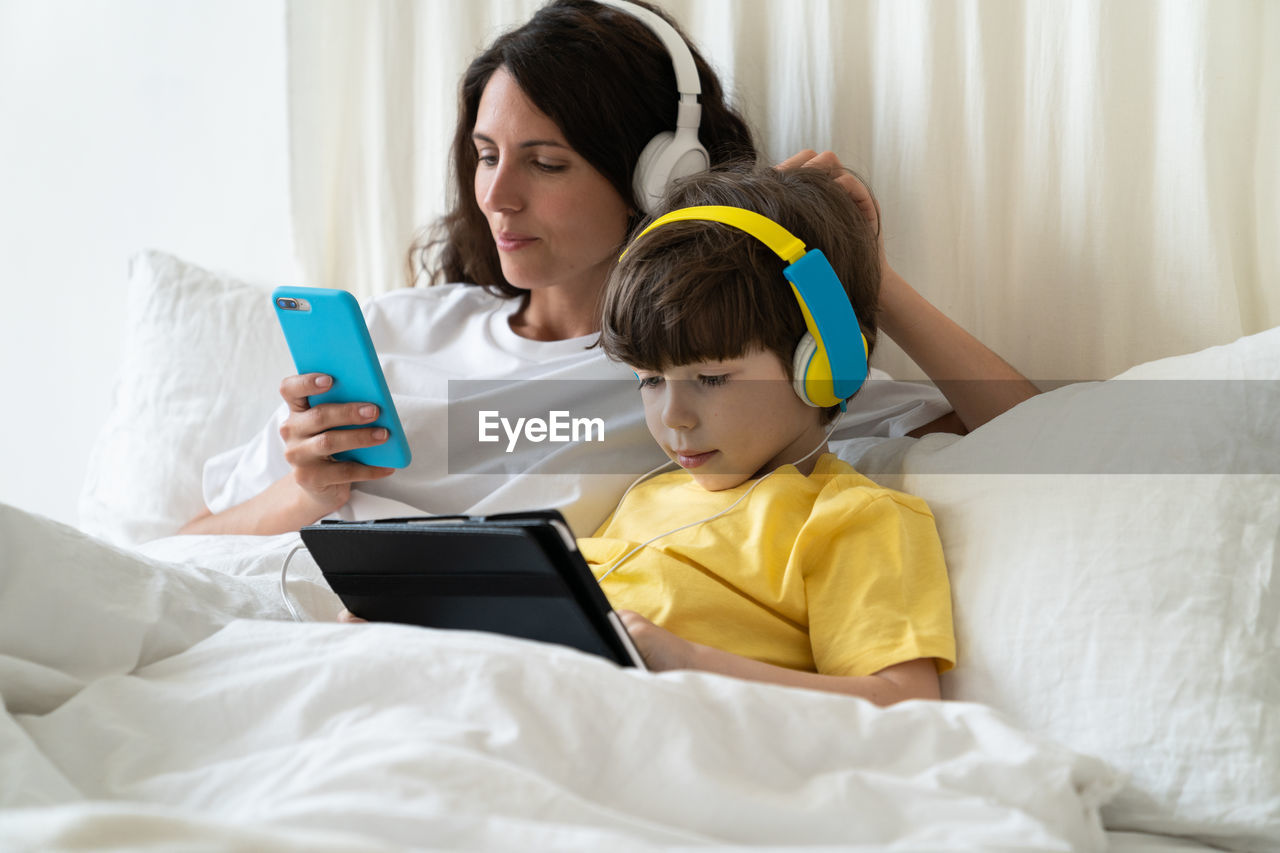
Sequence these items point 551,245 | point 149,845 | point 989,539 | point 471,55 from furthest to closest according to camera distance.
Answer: point 471,55 < point 551,245 < point 989,539 < point 149,845

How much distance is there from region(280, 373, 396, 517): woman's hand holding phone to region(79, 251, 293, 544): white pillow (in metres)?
0.27

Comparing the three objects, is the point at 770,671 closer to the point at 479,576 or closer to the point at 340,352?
the point at 479,576

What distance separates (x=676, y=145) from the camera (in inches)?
46.8

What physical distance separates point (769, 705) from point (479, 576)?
0.79 ft

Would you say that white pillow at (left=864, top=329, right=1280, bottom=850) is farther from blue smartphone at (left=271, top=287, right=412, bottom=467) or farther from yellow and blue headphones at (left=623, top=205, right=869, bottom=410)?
blue smartphone at (left=271, top=287, right=412, bottom=467)

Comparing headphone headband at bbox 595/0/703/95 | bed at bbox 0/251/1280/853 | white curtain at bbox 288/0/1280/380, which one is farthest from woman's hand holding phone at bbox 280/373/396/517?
white curtain at bbox 288/0/1280/380

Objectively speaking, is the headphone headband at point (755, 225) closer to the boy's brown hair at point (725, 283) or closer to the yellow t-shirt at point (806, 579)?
the boy's brown hair at point (725, 283)

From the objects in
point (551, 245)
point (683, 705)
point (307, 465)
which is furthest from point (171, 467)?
point (683, 705)

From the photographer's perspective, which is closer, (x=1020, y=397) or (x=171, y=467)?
(x=1020, y=397)

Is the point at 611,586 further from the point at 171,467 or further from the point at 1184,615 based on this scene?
the point at 171,467

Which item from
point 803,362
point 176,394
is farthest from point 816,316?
point 176,394

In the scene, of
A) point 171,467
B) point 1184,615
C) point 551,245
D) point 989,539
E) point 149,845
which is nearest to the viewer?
point 149,845

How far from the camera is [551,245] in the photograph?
1234 mm

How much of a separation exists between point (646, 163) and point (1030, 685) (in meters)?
0.70
